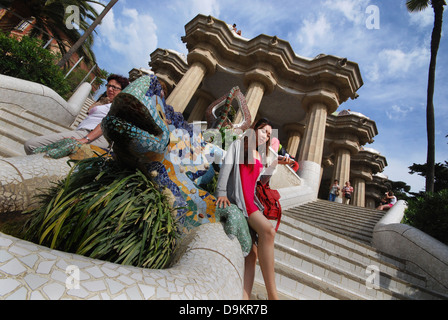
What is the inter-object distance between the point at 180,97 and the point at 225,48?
419 cm

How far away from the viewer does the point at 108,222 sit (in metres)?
1.04

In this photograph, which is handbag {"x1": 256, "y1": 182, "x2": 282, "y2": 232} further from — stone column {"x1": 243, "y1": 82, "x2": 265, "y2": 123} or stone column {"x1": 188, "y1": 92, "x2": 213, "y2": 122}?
stone column {"x1": 188, "y1": 92, "x2": 213, "y2": 122}

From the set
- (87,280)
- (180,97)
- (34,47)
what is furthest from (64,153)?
(180,97)

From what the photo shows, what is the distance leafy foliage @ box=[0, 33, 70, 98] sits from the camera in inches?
248

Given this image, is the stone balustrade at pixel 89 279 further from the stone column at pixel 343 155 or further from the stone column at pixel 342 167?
the stone column at pixel 343 155

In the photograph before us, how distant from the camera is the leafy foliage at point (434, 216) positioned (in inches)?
151

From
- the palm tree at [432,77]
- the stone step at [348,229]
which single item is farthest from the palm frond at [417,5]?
the stone step at [348,229]

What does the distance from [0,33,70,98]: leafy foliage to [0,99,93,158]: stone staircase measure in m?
3.20

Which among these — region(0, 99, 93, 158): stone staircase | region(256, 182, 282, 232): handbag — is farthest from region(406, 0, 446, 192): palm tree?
region(0, 99, 93, 158): stone staircase

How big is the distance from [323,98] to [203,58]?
22.3 feet

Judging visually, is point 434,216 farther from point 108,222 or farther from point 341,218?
point 108,222

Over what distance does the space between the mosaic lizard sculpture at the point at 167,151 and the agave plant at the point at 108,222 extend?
0.17 m
